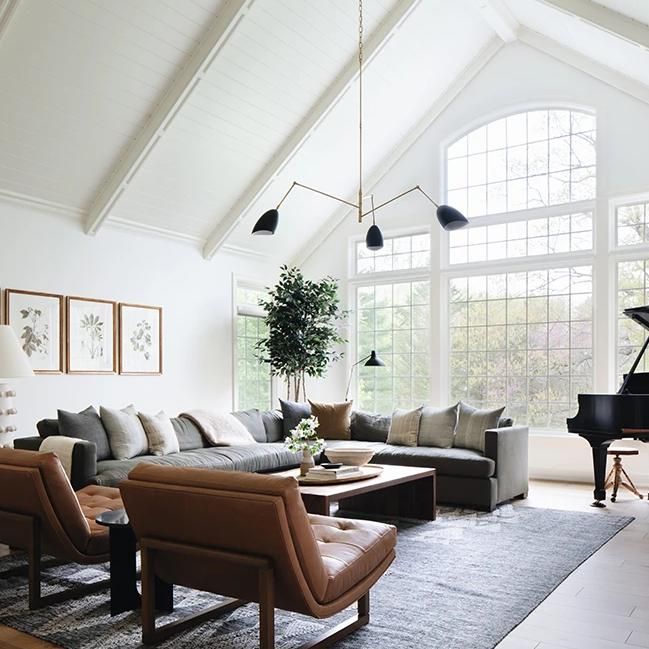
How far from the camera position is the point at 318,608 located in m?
2.55

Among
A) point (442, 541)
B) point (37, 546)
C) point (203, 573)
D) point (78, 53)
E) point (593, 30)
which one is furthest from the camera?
point (593, 30)

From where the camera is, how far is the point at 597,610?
3283 millimetres

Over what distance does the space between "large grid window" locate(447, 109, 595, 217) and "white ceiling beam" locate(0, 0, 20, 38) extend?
495 centimetres

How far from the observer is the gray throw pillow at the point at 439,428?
20.5ft

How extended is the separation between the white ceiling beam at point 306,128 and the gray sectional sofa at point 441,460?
8.14ft

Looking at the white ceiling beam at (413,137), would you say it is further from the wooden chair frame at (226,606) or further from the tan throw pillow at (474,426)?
the wooden chair frame at (226,606)

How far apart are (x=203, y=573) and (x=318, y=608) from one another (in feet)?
1.63

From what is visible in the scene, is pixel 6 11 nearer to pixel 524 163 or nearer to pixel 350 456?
pixel 350 456

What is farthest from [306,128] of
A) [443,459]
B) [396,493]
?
[396,493]

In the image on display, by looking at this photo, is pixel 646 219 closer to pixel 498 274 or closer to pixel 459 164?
pixel 498 274

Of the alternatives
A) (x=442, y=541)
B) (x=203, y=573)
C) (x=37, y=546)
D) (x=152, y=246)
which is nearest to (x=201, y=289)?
(x=152, y=246)

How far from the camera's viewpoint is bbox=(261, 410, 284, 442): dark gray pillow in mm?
6996

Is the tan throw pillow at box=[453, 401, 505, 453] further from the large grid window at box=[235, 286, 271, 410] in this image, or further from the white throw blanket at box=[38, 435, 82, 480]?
the white throw blanket at box=[38, 435, 82, 480]

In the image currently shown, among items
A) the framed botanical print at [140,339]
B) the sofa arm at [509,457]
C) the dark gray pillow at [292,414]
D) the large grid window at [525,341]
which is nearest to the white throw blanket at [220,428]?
the dark gray pillow at [292,414]
